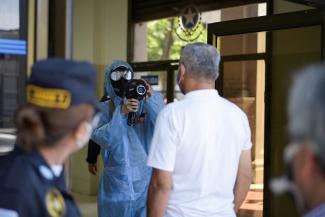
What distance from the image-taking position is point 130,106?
3.17 m

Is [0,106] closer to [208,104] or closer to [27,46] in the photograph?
[27,46]

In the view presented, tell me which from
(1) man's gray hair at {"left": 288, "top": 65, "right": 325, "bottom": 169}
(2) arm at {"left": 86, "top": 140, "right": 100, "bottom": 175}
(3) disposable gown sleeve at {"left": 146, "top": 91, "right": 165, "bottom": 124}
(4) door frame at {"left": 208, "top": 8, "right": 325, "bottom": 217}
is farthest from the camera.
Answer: (4) door frame at {"left": 208, "top": 8, "right": 325, "bottom": 217}

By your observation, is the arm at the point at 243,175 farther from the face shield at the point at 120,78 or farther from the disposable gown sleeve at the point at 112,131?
the face shield at the point at 120,78

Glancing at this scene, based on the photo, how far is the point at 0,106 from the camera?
9.17 ft

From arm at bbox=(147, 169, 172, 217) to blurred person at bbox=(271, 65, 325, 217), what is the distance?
1.09 metres

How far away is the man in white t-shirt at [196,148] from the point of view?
2281 millimetres

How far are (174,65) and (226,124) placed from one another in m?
3.96

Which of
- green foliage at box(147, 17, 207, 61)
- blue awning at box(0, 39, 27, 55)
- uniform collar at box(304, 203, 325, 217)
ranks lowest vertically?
uniform collar at box(304, 203, 325, 217)

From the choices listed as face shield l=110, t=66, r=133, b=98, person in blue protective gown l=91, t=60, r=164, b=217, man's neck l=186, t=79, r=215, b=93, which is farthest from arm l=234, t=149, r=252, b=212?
face shield l=110, t=66, r=133, b=98

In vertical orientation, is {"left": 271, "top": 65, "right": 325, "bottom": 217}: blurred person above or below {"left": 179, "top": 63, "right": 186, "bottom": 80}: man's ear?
below

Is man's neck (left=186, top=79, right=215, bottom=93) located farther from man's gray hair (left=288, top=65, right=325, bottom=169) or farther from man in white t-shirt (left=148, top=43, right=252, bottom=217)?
man's gray hair (left=288, top=65, right=325, bottom=169)

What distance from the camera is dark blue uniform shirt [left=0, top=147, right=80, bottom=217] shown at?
54.2 inches

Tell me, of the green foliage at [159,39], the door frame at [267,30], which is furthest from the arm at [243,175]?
the green foliage at [159,39]

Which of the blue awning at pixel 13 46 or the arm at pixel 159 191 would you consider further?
the blue awning at pixel 13 46
